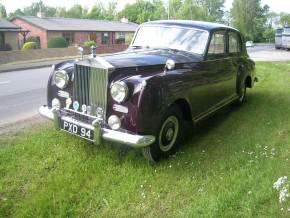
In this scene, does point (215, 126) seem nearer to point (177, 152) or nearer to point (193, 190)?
point (177, 152)

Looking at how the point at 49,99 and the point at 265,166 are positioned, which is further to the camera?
the point at 49,99

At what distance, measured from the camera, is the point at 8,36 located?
3578 cm

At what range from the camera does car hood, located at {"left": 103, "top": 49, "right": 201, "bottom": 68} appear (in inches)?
178

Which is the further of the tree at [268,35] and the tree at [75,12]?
the tree at [75,12]

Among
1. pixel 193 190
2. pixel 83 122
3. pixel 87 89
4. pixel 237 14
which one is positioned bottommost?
pixel 193 190

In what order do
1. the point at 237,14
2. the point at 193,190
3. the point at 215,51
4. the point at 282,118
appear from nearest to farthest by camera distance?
the point at 193,190, the point at 215,51, the point at 282,118, the point at 237,14

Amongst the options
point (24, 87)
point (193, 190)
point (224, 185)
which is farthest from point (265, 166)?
point (24, 87)

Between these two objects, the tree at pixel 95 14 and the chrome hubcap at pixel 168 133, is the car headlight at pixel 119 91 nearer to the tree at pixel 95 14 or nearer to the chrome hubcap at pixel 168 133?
the chrome hubcap at pixel 168 133

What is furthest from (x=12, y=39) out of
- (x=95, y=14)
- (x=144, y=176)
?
(x=95, y=14)

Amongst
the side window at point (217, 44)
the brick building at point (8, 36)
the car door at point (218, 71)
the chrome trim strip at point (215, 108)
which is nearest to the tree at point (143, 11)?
the brick building at point (8, 36)

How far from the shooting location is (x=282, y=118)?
252 inches

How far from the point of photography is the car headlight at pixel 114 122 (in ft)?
13.6

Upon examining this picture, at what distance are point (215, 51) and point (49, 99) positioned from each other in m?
2.79

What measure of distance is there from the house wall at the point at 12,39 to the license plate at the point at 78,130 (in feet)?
113
